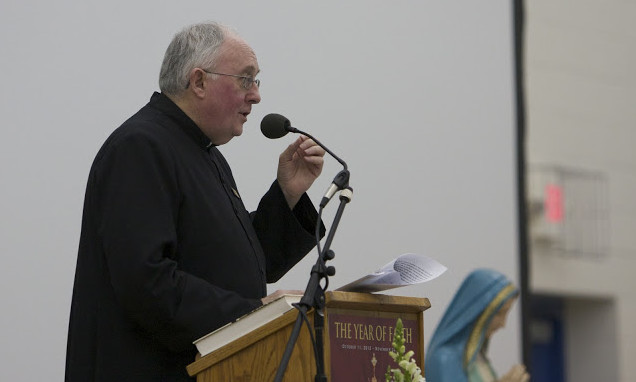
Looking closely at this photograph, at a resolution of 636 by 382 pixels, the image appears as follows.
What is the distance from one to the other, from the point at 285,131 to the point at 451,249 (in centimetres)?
220

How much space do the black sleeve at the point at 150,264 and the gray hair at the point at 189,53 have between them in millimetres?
347

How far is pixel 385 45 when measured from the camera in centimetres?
490

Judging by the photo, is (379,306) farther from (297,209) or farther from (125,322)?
(297,209)

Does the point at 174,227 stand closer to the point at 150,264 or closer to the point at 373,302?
the point at 150,264

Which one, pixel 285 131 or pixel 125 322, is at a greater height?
pixel 285 131

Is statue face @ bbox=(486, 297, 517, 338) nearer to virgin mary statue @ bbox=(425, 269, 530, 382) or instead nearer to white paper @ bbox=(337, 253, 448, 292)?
virgin mary statue @ bbox=(425, 269, 530, 382)

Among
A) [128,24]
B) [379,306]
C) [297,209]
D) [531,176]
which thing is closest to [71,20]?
[128,24]

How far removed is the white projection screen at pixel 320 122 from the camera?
3836 millimetres

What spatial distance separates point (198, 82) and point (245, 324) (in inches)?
30.6

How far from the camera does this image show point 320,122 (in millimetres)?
4586

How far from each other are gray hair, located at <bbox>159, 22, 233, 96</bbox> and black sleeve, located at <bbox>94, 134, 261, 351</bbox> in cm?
35

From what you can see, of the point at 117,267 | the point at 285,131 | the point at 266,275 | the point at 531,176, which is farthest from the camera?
the point at 531,176

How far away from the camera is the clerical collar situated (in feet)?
10.4

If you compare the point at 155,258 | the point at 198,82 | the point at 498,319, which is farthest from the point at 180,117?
the point at 498,319
